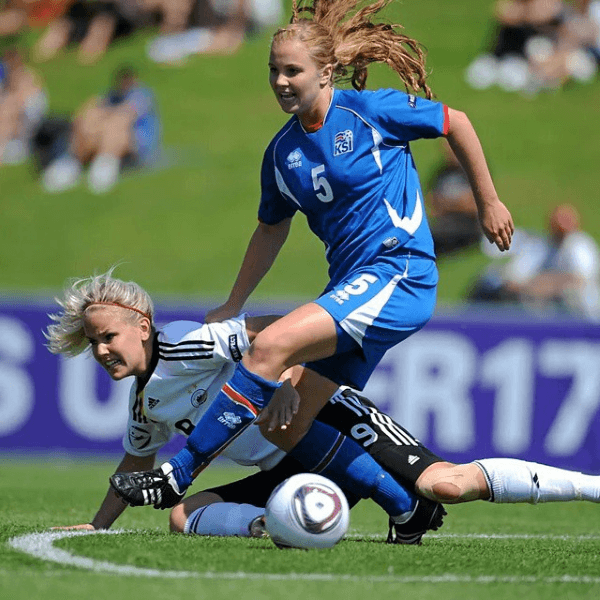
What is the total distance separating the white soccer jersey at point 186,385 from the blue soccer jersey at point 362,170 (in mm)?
551

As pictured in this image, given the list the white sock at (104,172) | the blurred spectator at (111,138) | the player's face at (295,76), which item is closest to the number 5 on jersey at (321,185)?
the player's face at (295,76)

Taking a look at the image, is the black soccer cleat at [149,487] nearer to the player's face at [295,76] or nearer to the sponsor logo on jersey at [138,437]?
the sponsor logo on jersey at [138,437]

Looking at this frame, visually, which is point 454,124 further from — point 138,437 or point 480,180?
point 138,437

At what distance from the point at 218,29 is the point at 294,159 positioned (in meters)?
11.9

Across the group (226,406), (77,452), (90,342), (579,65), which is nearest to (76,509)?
(90,342)

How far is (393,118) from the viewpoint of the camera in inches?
186

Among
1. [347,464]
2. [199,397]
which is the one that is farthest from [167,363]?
[347,464]

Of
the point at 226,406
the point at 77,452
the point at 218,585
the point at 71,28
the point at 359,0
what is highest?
the point at 71,28

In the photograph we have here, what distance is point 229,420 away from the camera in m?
4.50

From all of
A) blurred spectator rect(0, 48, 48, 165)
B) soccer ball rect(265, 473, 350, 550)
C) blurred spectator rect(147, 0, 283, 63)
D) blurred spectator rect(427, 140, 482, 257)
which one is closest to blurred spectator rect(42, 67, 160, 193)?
blurred spectator rect(0, 48, 48, 165)

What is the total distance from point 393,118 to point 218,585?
2075 millimetres

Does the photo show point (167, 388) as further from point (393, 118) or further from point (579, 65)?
point (579, 65)

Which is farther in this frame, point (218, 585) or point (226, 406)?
point (226, 406)

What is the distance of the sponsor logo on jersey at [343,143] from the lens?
471 cm
